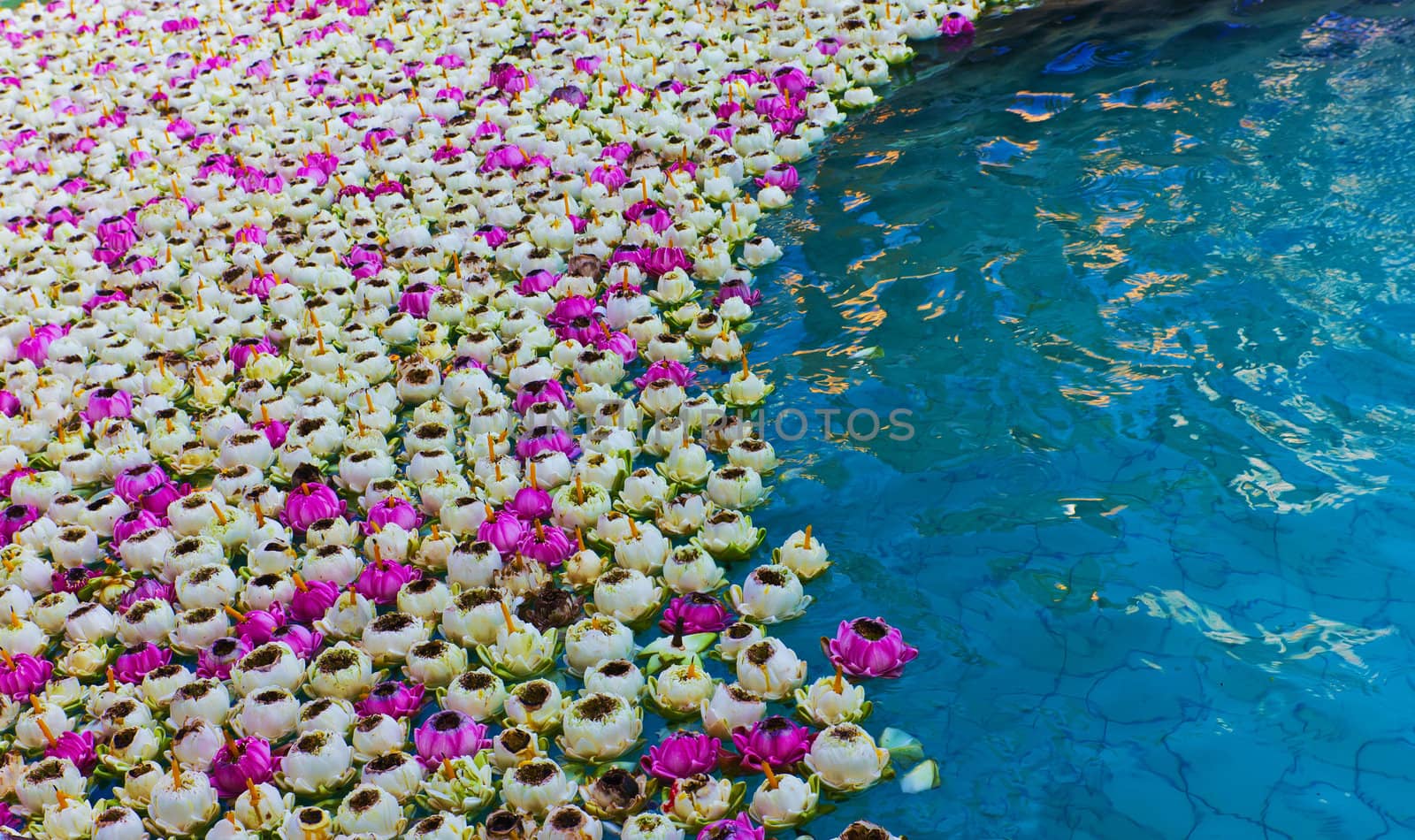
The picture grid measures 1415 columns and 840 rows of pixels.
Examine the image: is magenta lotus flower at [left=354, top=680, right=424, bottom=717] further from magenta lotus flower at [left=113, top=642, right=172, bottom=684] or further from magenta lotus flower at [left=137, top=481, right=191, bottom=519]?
magenta lotus flower at [left=137, top=481, right=191, bottom=519]

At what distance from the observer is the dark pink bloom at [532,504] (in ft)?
18.1

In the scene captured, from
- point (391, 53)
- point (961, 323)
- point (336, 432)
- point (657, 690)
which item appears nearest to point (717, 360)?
point (961, 323)

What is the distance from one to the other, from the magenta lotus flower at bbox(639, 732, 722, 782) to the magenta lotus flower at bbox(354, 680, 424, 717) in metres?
0.96

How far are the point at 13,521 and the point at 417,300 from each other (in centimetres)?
252

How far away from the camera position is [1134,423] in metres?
5.95

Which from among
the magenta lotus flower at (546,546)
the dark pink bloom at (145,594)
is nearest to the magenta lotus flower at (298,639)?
the dark pink bloom at (145,594)

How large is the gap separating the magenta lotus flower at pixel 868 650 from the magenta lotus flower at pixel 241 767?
2.05 m

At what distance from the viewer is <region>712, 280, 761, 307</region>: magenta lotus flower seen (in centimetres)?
726

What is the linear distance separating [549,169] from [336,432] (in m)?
3.21

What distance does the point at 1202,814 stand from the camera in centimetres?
404

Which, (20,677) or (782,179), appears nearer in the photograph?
(20,677)

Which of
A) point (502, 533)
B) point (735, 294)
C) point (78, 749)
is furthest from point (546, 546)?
point (735, 294)

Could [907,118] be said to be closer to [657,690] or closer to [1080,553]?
[1080,553]

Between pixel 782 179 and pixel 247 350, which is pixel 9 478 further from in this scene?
pixel 782 179
